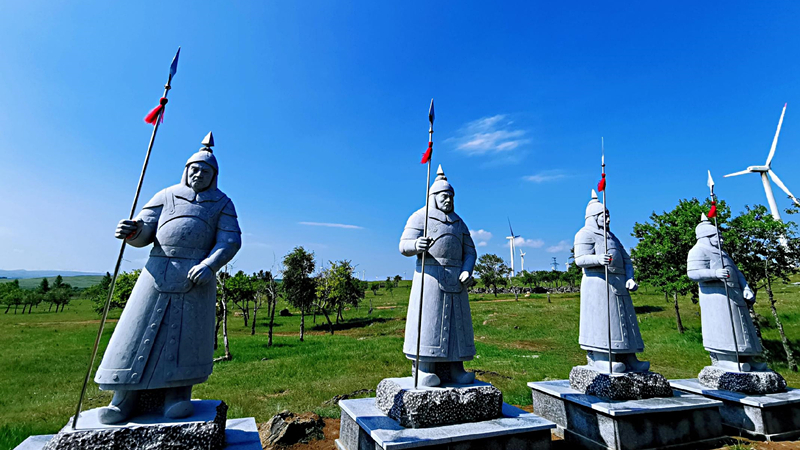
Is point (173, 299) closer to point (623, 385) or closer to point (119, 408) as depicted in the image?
point (119, 408)

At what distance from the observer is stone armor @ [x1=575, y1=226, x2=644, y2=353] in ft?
21.8

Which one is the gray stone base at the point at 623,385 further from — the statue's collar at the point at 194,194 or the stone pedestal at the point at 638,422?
the statue's collar at the point at 194,194

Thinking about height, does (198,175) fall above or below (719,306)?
above

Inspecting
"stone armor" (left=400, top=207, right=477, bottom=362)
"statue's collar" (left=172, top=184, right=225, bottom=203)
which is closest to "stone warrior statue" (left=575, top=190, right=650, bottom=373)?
"stone armor" (left=400, top=207, right=477, bottom=362)

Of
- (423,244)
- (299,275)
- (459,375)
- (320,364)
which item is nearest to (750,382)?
(459,375)

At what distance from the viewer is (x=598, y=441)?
Answer: 570 centimetres

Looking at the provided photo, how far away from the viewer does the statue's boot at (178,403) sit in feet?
12.0

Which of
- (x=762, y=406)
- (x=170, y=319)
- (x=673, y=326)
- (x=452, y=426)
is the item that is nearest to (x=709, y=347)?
(x=762, y=406)

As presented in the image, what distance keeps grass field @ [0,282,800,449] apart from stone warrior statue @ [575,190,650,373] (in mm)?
2400

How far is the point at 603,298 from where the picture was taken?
22.5 feet

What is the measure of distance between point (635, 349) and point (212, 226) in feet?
22.6

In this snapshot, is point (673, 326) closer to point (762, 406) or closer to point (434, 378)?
point (762, 406)

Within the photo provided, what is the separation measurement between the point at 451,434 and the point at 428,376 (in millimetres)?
807

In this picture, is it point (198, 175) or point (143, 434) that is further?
point (198, 175)
